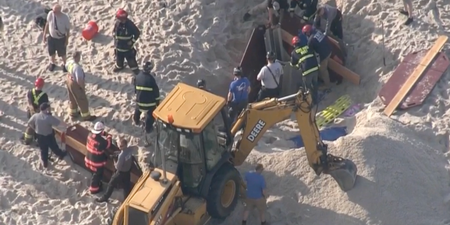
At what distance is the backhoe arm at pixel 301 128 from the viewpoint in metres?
15.7

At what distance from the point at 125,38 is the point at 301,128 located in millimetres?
4959

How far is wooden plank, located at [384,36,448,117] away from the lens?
18275 mm

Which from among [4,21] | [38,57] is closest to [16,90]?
[38,57]

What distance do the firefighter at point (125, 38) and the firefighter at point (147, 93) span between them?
185cm

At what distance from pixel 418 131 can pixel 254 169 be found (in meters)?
3.39

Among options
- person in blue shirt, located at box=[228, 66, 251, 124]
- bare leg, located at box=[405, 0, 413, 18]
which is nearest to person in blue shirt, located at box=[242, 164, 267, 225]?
person in blue shirt, located at box=[228, 66, 251, 124]

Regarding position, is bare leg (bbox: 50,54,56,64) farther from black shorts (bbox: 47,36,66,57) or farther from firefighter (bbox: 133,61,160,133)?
firefighter (bbox: 133,61,160,133)

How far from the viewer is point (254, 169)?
16.9 meters

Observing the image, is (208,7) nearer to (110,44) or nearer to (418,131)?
(110,44)

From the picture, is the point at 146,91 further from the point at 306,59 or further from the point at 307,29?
the point at 307,29

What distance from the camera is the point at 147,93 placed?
675 inches

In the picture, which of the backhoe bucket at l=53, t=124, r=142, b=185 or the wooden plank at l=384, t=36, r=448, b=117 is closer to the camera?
the backhoe bucket at l=53, t=124, r=142, b=185

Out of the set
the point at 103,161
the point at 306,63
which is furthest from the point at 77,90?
the point at 306,63

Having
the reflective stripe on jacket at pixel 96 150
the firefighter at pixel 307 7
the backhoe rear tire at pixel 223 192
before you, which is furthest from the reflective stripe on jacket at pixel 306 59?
the reflective stripe on jacket at pixel 96 150
